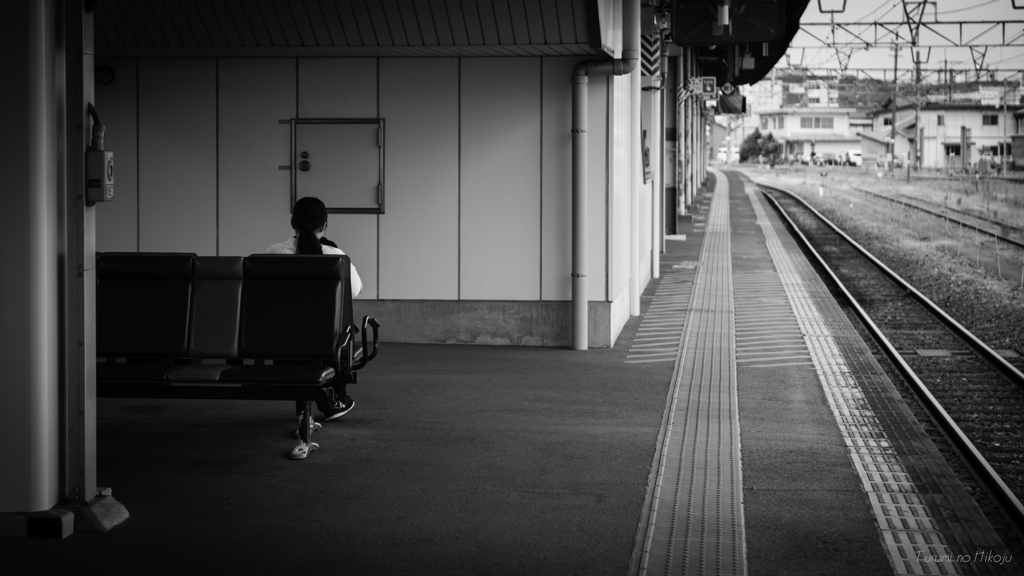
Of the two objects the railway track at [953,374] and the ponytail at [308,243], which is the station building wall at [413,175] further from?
the ponytail at [308,243]

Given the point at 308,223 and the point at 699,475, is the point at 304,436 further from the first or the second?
the point at 699,475

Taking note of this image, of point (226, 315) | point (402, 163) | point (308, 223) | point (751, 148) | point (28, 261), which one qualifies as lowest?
point (226, 315)

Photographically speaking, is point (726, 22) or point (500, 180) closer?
point (726, 22)

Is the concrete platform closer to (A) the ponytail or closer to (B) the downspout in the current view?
(B) the downspout

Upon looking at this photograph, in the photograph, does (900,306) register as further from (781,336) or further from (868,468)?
(868,468)

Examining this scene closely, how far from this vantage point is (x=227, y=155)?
403 inches

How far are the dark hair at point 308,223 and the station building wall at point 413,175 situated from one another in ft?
10.9

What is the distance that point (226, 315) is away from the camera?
6445 mm

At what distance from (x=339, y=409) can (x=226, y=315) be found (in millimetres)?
1128

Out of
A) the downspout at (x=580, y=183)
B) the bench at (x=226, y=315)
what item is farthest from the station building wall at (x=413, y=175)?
the bench at (x=226, y=315)

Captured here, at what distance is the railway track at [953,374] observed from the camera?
6898mm

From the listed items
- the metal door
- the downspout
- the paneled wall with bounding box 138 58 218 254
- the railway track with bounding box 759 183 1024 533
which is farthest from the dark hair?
the railway track with bounding box 759 183 1024 533

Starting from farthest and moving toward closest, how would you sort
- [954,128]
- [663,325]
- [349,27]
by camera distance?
[954,128]
[663,325]
[349,27]

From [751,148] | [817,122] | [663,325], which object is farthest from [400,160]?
[751,148]
